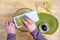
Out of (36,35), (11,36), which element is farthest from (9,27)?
(36,35)

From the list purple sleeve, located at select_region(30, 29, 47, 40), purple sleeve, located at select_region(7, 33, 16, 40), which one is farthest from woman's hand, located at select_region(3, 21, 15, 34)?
purple sleeve, located at select_region(30, 29, 47, 40)

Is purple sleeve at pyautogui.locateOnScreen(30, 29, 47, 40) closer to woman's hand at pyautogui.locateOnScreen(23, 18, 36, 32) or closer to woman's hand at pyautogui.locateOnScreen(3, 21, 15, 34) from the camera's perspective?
woman's hand at pyautogui.locateOnScreen(23, 18, 36, 32)

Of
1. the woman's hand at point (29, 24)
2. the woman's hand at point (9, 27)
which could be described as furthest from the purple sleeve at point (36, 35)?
the woman's hand at point (9, 27)

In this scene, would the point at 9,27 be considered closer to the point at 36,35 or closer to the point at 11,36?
the point at 11,36

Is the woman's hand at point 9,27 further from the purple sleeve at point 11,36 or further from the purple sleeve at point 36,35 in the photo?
the purple sleeve at point 36,35

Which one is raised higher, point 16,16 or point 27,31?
point 16,16

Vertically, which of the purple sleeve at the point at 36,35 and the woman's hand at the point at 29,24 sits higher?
the woman's hand at the point at 29,24

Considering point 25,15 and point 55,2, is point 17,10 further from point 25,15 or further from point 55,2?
point 55,2

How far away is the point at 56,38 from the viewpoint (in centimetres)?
125

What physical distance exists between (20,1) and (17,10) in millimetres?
70

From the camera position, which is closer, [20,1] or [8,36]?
[8,36]

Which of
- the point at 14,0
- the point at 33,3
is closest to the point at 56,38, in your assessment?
the point at 33,3

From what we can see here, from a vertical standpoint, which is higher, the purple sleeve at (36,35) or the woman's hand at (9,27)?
the woman's hand at (9,27)

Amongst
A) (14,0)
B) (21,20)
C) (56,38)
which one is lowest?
(56,38)
